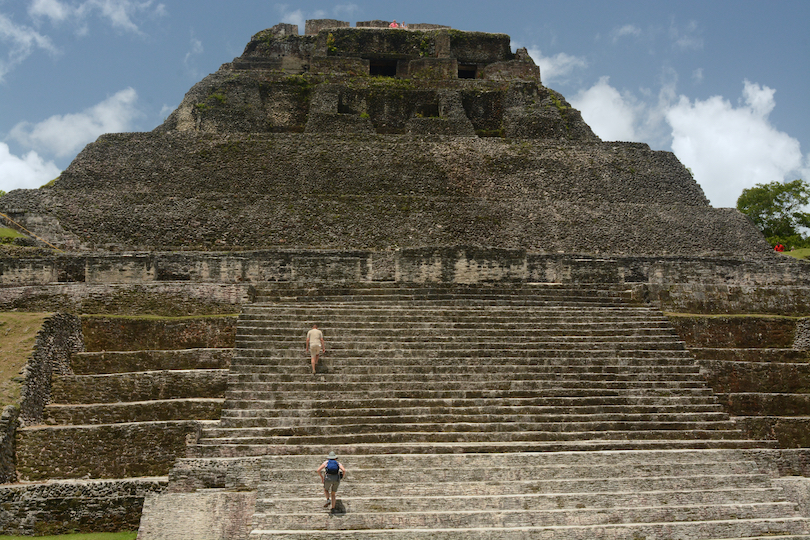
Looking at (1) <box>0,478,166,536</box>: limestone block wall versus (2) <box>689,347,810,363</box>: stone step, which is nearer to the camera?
(1) <box>0,478,166,536</box>: limestone block wall

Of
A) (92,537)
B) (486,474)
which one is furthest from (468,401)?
(92,537)


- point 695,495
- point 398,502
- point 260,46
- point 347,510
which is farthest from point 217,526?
point 260,46

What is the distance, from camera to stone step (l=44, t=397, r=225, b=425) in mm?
9289

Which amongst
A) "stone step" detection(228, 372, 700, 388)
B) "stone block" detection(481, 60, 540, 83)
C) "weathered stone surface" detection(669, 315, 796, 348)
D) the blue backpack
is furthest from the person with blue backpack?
"stone block" detection(481, 60, 540, 83)

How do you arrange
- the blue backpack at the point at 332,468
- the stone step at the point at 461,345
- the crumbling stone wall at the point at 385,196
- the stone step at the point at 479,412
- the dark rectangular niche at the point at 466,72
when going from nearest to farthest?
the blue backpack at the point at 332,468
the stone step at the point at 479,412
the stone step at the point at 461,345
the crumbling stone wall at the point at 385,196
the dark rectangular niche at the point at 466,72

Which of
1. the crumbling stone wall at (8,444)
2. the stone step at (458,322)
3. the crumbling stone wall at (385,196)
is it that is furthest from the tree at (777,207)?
the crumbling stone wall at (8,444)

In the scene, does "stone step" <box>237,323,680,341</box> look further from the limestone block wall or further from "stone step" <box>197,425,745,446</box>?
the limestone block wall

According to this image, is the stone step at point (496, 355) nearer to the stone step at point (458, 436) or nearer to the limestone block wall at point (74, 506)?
the stone step at point (458, 436)

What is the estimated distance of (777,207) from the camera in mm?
26719

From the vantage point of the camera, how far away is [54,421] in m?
9.42

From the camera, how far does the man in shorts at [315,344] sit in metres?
9.96

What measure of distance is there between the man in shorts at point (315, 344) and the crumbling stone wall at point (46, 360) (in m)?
3.62

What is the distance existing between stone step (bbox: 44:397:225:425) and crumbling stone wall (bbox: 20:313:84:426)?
259 millimetres

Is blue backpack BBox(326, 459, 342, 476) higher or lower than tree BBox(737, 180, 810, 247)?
lower
